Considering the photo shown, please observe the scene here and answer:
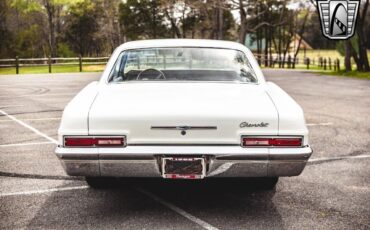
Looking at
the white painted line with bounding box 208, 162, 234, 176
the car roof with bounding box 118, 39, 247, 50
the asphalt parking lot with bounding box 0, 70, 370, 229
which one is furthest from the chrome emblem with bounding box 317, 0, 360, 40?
the white painted line with bounding box 208, 162, 234, 176

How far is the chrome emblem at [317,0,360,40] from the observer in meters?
21.9

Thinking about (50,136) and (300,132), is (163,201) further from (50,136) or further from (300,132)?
(50,136)

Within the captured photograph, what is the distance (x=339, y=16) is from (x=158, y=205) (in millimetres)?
21827

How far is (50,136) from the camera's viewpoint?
771cm

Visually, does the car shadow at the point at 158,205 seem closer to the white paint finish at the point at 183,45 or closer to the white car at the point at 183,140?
the white car at the point at 183,140

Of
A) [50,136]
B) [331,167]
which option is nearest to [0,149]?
[50,136]

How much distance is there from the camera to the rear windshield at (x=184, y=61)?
4812 mm

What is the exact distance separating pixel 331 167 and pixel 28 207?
3.46 metres

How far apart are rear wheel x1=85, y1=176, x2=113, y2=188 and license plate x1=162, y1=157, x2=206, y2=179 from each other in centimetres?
121

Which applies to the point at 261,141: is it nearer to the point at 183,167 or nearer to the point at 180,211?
the point at 183,167

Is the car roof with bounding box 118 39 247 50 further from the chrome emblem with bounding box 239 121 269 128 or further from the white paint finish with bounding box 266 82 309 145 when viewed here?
the chrome emblem with bounding box 239 121 269 128

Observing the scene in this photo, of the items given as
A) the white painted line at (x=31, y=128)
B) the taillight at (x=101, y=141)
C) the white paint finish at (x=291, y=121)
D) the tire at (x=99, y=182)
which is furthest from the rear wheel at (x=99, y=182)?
the white painted line at (x=31, y=128)

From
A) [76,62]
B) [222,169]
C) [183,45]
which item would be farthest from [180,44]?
[76,62]

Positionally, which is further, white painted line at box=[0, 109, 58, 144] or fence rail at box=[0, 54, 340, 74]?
fence rail at box=[0, 54, 340, 74]
